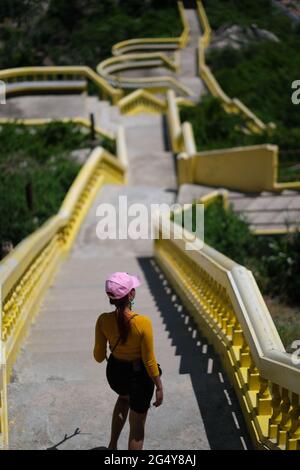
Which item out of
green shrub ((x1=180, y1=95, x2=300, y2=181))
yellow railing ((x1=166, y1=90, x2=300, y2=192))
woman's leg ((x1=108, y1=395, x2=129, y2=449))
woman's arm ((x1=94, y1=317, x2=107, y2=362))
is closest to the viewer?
woman's arm ((x1=94, y1=317, x2=107, y2=362))

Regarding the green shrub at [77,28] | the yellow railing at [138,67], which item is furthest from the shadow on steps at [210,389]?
the green shrub at [77,28]

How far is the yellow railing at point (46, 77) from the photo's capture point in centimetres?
2556

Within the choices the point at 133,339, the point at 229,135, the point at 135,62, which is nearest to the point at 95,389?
the point at 133,339

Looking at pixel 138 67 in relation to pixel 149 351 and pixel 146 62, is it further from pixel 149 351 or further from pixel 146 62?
pixel 149 351

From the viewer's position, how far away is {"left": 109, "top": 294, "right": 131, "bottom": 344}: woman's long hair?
4.27 m

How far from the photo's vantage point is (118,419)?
4637 millimetres

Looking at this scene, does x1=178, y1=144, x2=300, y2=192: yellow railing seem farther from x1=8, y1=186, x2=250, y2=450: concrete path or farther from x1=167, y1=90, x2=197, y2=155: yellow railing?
x1=8, y1=186, x2=250, y2=450: concrete path

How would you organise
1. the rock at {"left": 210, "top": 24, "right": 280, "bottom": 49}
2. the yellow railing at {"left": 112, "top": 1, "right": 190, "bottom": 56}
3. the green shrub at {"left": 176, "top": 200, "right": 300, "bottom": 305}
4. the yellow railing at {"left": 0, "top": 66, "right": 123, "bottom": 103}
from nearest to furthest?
the green shrub at {"left": 176, "top": 200, "right": 300, "bottom": 305} → the yellow railing at {"left": 0, "top": 66, "right": 123, "bottom": 103} → the rock at {"left": 210, "top": 24, "right": 280, "bottom": 49} → the yellow railing at {"left": 112, "top": 1, "right": 190, "bottom": 56}

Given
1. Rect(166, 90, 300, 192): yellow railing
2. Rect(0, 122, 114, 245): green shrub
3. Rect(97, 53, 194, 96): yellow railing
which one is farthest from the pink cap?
Rect(97, 53, 194, 96): yellow railing

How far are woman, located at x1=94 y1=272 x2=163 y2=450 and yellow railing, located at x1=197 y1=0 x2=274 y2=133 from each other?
66.6 feet

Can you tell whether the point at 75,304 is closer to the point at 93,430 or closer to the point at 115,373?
the point at 93,430

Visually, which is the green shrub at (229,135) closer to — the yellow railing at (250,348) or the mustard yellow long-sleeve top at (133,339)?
the yellow railing at (250,348)

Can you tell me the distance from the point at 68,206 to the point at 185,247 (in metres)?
5.60

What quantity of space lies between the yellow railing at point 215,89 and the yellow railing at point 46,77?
5032 millimetres
